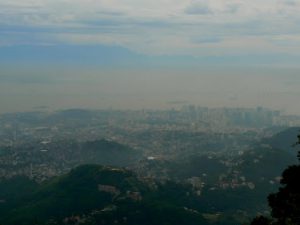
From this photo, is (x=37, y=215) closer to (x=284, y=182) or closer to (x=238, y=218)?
(x=238, y=218)

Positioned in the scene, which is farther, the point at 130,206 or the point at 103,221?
the point at 130,206

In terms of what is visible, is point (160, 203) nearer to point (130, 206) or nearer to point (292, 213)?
point (130, 206)

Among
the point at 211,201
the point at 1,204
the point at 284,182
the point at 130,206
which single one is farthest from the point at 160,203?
the point at 284,182

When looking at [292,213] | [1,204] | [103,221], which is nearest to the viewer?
[292,213]

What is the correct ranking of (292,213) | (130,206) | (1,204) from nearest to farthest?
1. (292,213)
2. (130,206)
3. (1,204)

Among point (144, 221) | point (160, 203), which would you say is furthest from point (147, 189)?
point (144, 221)

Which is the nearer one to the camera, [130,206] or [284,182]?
[284,182]

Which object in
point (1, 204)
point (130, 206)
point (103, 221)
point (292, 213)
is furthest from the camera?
point (1, 204)

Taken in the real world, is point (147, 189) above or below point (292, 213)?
below

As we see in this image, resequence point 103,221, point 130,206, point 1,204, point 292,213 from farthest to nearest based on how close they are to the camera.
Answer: point 1,204 < point 130,206 < point 103,221 < point 292,213
